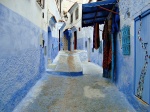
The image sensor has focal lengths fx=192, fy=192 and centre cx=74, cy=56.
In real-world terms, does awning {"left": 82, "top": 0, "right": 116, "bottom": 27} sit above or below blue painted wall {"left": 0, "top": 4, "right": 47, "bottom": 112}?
above

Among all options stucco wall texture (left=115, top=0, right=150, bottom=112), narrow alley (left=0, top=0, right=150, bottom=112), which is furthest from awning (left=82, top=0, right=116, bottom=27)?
stucco wall texture (left=115, top=0, right=150, bottom=112)


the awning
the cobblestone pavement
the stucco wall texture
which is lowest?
the cobblestone pavement

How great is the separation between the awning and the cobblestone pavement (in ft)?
10.2

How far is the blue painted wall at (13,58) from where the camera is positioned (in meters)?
4.31

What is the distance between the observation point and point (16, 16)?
5.26 metres

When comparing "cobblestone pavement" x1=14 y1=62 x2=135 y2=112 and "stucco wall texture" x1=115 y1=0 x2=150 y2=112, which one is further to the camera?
"cobblestone pavement" x1=14 y1=62 x2=135 y2=112

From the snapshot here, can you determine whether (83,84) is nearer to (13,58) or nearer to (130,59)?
(130,59)

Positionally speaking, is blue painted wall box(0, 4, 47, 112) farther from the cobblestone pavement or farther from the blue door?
the blue door

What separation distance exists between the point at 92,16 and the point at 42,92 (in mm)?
4176

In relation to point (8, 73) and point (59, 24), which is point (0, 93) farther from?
point (59, 24)

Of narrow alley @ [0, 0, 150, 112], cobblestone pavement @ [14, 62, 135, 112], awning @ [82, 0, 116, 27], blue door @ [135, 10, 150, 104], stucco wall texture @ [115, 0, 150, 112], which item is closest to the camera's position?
blue door @ [135, 10, 150, 104]

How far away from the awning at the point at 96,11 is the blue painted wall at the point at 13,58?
2.54 meters

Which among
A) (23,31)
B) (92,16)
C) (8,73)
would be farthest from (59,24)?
(8,73)

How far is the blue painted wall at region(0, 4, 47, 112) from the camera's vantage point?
431cm
